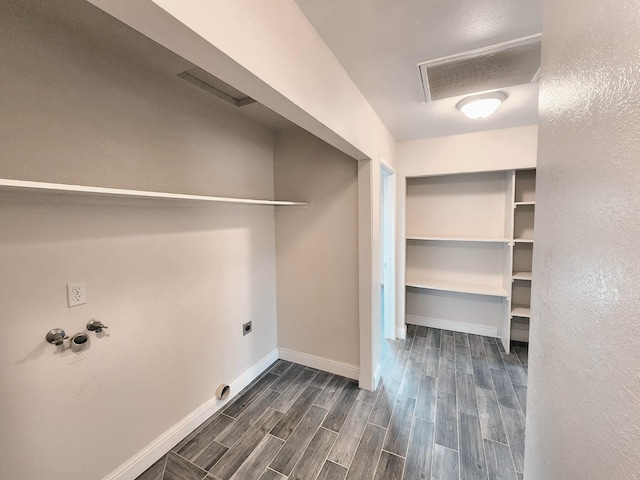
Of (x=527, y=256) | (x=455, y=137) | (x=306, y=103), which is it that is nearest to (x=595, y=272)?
(x=306, y=103)

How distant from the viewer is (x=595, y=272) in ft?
1.88

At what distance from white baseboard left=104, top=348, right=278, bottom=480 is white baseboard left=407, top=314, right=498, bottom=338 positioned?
242 cm

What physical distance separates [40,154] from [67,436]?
1385mm

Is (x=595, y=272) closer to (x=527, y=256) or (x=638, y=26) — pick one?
(x=638, y=26)

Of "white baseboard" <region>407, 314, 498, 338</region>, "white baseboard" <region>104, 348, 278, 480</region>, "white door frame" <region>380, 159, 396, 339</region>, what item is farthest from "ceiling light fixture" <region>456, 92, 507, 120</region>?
"white baseboard" <region>104, 348, 278, 480</region>

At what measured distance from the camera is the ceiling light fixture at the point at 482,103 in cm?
197

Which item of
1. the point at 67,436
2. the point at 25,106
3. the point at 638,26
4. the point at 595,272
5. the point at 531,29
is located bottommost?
the point at 67,436

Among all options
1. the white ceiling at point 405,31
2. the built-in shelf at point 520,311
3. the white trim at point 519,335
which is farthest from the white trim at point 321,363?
the white ceiling at point 405,31

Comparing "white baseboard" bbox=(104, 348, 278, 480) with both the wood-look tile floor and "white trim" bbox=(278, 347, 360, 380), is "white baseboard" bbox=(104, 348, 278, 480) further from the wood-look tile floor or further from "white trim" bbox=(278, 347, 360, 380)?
"white trim" bbox=(278, 347, 360, 380)

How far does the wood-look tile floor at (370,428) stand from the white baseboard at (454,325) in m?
0.57

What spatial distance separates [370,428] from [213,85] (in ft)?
9.04

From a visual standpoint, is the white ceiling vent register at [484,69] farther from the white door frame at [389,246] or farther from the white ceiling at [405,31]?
the white door frame at [389,246]

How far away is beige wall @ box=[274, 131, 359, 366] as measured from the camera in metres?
2.51

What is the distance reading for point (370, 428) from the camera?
1.96 metres
